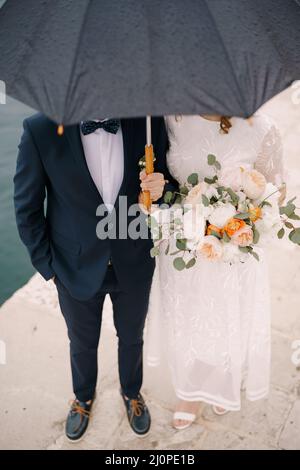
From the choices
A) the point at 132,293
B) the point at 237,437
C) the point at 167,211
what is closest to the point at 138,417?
the point at 237,437

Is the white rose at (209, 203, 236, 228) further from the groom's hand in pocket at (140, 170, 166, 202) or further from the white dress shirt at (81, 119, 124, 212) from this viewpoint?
the white dress shirt at (81, 119, 124, 212)

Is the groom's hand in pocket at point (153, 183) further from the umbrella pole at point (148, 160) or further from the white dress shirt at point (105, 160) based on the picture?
the white dress shirt at point (105, 160)

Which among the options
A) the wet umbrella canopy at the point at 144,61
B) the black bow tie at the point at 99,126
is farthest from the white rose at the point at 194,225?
the wet umbrella canopy at the point at 144,61

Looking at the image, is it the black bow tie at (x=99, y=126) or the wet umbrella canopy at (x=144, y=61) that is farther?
the black bow tie at (x=99, y=126)

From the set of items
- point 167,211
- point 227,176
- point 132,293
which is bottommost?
point 132,293

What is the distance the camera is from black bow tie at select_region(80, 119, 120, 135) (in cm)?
209

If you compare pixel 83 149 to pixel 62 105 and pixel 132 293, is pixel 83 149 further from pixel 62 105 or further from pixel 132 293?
pixel 132 293

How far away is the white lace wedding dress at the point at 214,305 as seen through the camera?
2.33 m

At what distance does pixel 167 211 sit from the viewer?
7.48ft

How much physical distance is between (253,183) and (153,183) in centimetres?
43

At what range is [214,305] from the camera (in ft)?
8.77

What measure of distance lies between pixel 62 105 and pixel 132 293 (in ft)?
4.01

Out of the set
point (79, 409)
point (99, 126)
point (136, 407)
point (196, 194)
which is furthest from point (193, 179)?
point (79, 409)

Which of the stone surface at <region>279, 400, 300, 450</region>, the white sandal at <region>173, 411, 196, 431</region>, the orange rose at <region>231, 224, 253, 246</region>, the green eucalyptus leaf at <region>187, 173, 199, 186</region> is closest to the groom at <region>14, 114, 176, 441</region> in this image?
the green eucalyptus leaf at <region>187, 173, 199, 186</region>
